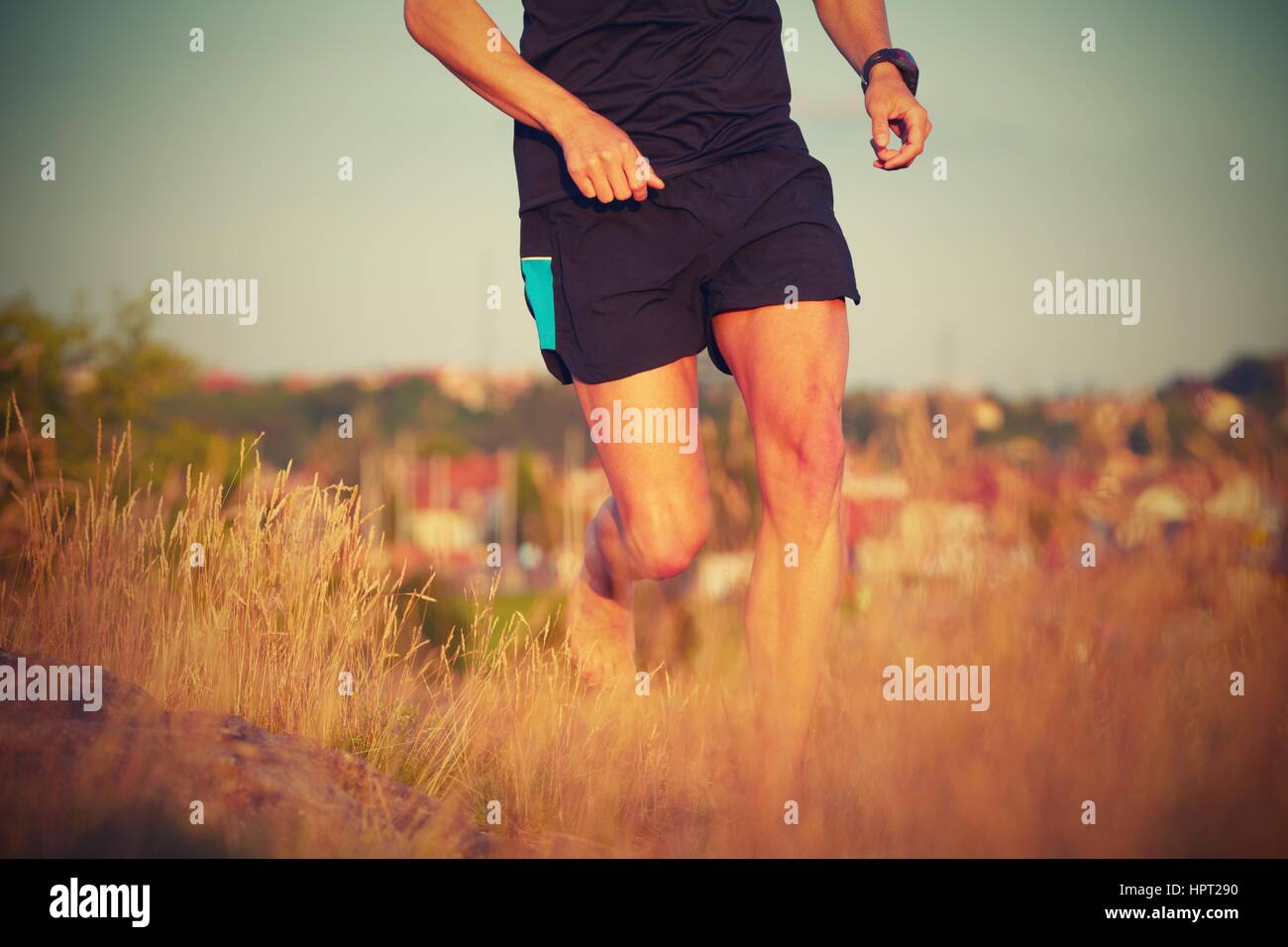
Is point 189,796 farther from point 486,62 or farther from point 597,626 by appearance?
point 486,62

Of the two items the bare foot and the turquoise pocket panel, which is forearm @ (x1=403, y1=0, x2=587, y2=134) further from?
the bare foot

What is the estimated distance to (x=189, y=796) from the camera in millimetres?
2494

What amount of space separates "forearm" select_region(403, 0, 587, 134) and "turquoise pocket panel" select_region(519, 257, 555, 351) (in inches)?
13.6

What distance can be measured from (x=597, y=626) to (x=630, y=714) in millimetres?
328

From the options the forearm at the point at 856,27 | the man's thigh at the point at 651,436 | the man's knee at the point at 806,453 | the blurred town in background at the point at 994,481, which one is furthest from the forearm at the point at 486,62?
the blurred town in background at the point at 994,481

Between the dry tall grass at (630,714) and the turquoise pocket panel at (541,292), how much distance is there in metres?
0.82

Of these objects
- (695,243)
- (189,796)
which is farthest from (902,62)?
(189,796)

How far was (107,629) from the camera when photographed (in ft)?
11.3

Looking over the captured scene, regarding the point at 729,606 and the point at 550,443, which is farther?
the point at 550,443

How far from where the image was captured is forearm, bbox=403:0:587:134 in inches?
111

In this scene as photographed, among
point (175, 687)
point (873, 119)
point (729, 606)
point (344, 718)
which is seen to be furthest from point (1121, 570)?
point (175, 687)

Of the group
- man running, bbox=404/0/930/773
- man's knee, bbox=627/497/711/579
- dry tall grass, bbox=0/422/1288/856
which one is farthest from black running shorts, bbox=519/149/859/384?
dry tall grass, bbox=0/422/1288/856
